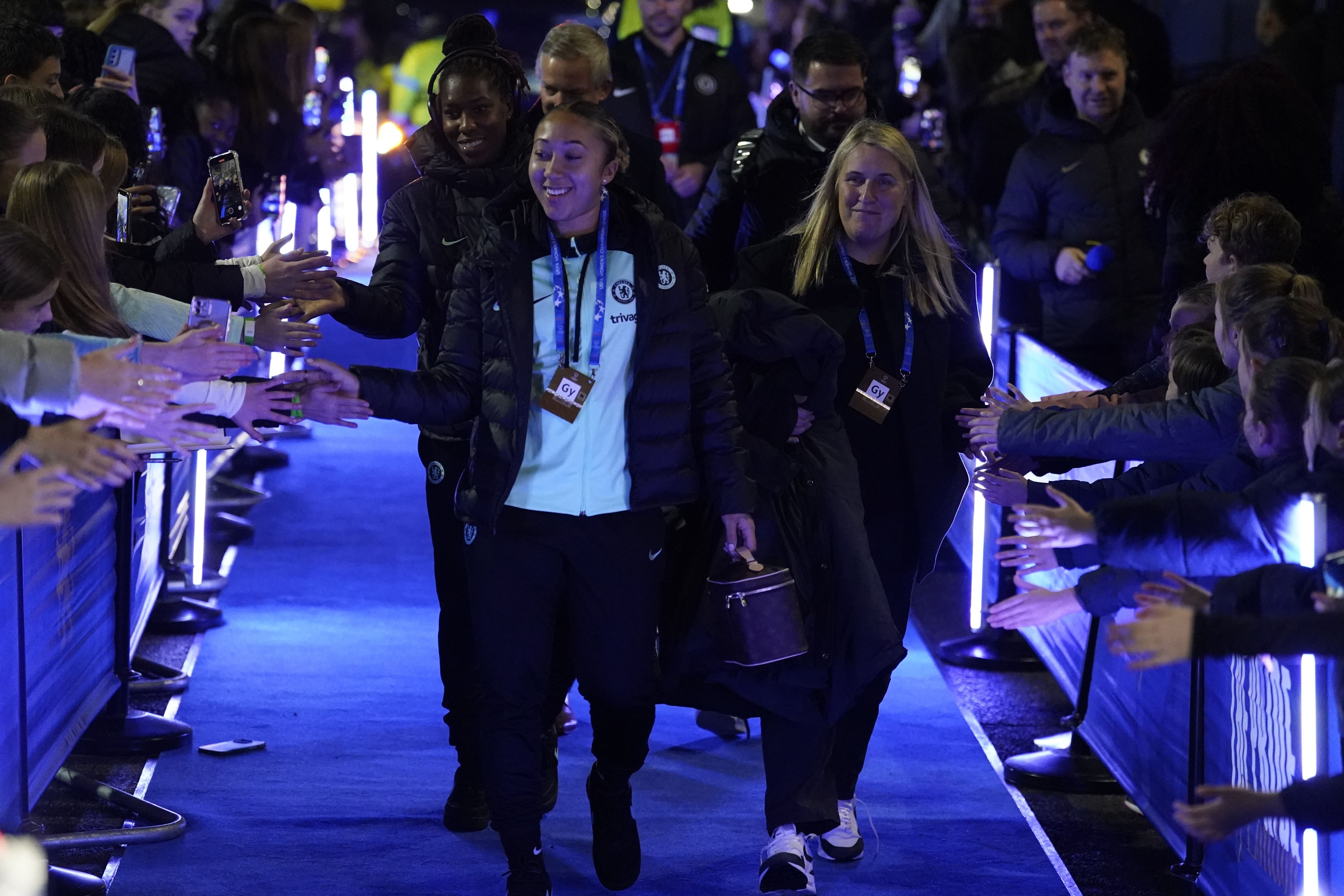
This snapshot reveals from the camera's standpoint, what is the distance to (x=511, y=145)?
14.8 ft

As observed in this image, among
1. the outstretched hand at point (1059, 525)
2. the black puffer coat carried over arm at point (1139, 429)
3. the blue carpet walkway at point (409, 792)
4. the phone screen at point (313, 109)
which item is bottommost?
the blue carpet walkway at point (409, 792)

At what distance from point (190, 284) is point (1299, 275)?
291 centimetres

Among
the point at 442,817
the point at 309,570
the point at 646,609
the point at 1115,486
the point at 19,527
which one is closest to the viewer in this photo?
the point at 19,527

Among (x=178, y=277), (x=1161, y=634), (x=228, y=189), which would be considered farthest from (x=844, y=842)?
(x=228, y=189)

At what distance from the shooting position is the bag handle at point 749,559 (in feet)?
13.4

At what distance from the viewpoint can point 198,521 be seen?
6809 millimetres

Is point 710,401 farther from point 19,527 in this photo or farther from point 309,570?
point 309,570

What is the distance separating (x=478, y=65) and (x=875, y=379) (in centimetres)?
131

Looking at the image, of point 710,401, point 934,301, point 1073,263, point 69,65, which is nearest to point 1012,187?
point 1073,263

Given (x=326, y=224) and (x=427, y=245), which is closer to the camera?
(x=427, y=245)

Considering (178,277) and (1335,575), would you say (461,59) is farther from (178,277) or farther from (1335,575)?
(1335,575)

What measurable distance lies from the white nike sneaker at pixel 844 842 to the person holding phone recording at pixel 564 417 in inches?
31.7

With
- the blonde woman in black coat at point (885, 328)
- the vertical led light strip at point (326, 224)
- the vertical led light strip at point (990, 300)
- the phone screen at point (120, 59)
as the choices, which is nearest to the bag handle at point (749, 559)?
the blonde woman in black coat at point (885, 328)

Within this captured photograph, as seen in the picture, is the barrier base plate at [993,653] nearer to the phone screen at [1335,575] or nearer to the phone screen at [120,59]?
the phone screen at [1335,575]
